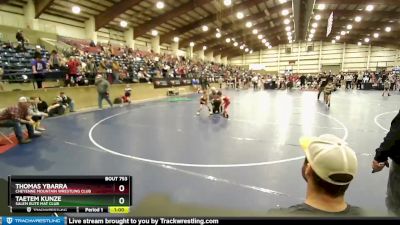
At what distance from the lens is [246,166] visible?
5289mm

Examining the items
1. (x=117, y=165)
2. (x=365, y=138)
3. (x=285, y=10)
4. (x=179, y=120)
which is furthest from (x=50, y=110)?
(x=285, y=10)

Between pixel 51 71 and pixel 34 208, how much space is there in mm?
14353

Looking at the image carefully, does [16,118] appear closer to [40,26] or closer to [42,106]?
[42,106]

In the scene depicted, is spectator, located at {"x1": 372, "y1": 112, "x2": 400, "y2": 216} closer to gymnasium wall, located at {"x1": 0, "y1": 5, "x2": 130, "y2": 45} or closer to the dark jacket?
the dark jacket

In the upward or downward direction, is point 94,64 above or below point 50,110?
above

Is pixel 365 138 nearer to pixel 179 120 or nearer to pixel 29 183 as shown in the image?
pixel 179 120

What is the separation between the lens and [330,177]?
1.35 m

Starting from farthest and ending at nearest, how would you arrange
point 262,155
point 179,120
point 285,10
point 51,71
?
point 285,10
point 51,71
point 179,120
point 262,155

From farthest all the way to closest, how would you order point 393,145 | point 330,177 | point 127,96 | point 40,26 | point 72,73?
point 40,26
point 127,96
point 72,73
point 393,145
point 330,177

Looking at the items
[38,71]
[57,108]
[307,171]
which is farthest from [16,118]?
[307,171]

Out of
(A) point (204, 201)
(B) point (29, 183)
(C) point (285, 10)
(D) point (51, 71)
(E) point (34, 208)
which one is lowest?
(A) point (204, 201)
